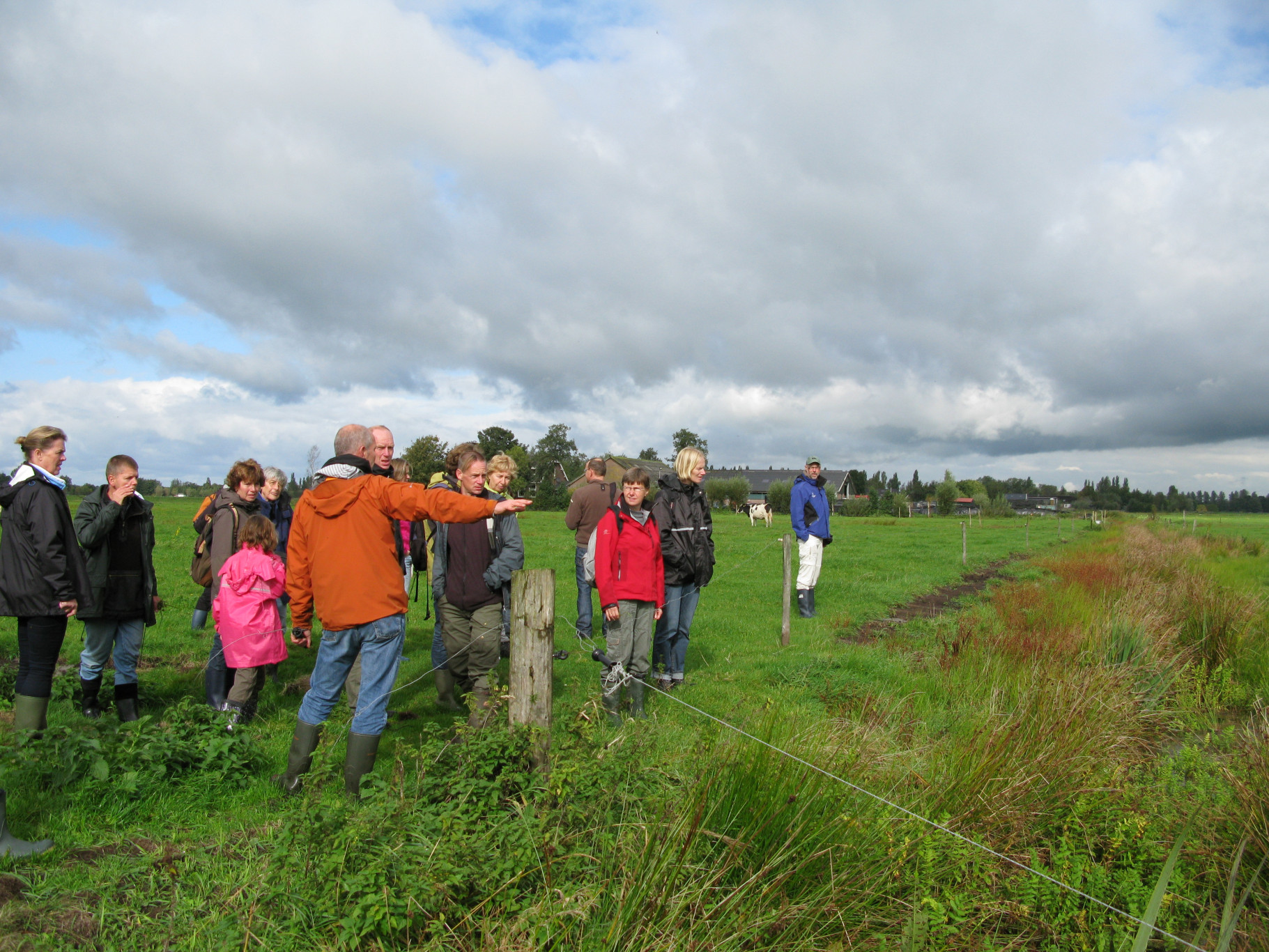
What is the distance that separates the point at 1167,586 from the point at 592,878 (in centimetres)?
1198

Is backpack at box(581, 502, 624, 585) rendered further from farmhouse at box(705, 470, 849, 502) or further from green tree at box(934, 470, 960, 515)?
farmhouse at box(705, 470, 849, 502)

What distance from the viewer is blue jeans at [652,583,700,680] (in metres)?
6.79

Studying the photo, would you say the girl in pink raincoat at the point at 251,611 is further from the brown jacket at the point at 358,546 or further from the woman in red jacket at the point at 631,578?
the woman in red jacket at the point at 631,578

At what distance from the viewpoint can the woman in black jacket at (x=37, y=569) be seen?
4.54 meters

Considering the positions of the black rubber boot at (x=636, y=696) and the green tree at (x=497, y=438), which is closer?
the black rubber boot at (x=636, y=696)

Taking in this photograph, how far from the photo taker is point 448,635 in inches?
226

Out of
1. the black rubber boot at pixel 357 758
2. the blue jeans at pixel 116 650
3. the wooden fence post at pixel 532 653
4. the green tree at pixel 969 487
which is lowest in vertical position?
the black rubber boot at pixel 357 758

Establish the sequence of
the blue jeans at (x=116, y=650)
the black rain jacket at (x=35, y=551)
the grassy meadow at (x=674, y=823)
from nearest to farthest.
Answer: the grassy meadow at (x=674, y=823) → the black rain jacket at (x=35, y=551) → the blue jeans at (x=116, y=650)

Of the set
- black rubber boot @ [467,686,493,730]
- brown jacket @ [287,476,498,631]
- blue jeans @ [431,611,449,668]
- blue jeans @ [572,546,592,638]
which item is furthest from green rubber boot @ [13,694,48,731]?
blue jeans @ [572,546,592,638]

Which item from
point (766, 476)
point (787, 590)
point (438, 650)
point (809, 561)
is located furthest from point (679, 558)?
point (766, 476)

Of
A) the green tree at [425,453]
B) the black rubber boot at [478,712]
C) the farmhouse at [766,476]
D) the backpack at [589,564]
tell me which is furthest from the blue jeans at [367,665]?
the farmhouse at [766,476]

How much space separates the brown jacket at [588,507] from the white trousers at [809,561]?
329 cm

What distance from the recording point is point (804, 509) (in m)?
10.6

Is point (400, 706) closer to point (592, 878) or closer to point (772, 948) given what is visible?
point (592, 878)
